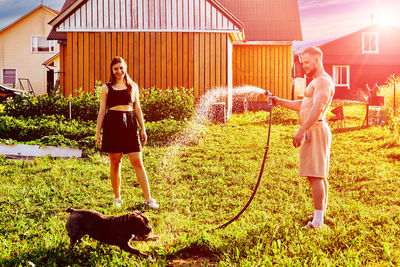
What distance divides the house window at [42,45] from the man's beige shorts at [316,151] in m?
35.8

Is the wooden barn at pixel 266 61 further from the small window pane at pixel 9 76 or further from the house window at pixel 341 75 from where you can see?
the small window pane at pixel 9 76

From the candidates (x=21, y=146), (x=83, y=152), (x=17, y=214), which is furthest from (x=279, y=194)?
(x=21, y=146)

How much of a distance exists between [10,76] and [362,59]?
30270 millimetres

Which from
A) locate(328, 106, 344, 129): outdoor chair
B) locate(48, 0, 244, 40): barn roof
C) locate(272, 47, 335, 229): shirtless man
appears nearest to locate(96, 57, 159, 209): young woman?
locate(272, 47, 335, 229): shirtless man

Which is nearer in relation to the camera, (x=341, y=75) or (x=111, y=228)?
(x=111, y=228)

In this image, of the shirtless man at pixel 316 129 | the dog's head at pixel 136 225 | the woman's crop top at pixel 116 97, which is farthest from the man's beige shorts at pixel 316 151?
the woman's crop top at pixel 116 97

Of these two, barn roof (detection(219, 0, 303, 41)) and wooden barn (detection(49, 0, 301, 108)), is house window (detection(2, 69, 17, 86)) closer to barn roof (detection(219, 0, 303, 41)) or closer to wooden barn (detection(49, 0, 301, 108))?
barn roof (detection(219, 0, 303, 41))

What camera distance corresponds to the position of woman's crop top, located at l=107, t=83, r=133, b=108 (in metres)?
5.61

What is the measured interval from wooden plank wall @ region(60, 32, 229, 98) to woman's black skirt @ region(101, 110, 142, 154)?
10538 millimetres

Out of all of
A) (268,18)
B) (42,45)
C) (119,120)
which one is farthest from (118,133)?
(42,45)

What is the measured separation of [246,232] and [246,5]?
71.9 feet

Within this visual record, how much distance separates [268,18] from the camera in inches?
924

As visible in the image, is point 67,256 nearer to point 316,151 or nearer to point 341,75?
point 316,151

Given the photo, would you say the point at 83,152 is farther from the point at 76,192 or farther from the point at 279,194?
the point at 279,194
